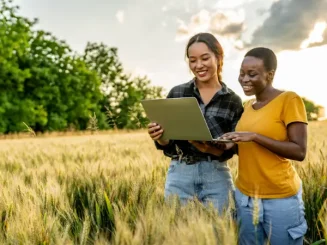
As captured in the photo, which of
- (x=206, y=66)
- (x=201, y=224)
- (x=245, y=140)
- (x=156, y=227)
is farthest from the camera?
(x=206, y=66)

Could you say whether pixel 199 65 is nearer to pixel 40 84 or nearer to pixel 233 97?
pixel 233 97

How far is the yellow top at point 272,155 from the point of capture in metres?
2.06

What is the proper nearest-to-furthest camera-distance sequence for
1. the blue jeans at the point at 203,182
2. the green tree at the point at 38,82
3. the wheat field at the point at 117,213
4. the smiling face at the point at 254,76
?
1. the wheat field at the point at 117,213
2. the smiling face at the point at 254,76
3. the blue jeans at the point at 203,182
4. the green tree at the point at 38,82

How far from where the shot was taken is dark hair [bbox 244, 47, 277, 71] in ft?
6.97

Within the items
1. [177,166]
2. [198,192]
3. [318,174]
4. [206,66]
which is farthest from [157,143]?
[318,174]

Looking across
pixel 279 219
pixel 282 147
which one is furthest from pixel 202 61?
pixel 279 219

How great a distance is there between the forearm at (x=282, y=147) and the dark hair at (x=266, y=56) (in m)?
0.35

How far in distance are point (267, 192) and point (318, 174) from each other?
66 cm

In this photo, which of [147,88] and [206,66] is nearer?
[206,66]

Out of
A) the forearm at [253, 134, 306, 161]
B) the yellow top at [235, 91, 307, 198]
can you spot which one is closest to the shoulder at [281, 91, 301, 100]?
the yellow top at [235, 91, 307, 198]

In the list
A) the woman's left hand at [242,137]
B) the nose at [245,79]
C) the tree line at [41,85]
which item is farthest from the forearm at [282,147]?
the tree line at [41,85]

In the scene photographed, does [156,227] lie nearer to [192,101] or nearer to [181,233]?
[181,233]

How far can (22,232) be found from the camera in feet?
5.50

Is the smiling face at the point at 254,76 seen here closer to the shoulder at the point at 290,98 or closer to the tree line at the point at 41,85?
the shoulder at the point at 290,98
